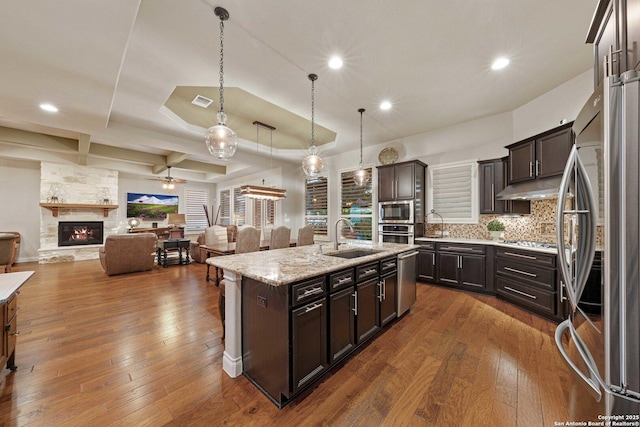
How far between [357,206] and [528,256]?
135 inches

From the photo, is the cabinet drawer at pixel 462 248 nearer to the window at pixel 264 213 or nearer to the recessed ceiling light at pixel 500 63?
the recessed ceiling light at pixel 500 63

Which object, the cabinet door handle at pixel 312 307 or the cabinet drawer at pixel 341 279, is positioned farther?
the cabinet drawer at pixel 341 279

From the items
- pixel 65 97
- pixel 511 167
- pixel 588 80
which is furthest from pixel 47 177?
pixel 588 80

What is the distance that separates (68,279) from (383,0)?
23.0ft

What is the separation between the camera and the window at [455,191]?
4.29 meters

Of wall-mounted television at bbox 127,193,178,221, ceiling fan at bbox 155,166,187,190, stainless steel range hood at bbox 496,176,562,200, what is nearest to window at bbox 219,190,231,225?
ceiling fan at bbox 155,166,187,190

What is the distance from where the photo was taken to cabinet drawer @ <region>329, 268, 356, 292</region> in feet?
6.14

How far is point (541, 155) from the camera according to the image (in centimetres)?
306

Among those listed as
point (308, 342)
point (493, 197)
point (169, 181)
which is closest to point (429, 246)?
point (493, 197)

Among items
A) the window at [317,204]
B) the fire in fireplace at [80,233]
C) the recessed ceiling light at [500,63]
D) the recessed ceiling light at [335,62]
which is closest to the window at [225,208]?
the fire in fireplace at [80,233]

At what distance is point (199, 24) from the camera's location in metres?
2.07

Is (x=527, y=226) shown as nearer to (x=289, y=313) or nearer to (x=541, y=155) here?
(x=541, y=155)

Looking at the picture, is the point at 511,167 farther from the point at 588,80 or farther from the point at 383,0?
the point at 383,0

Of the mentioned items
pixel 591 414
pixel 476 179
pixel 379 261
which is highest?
pixel 476 179
